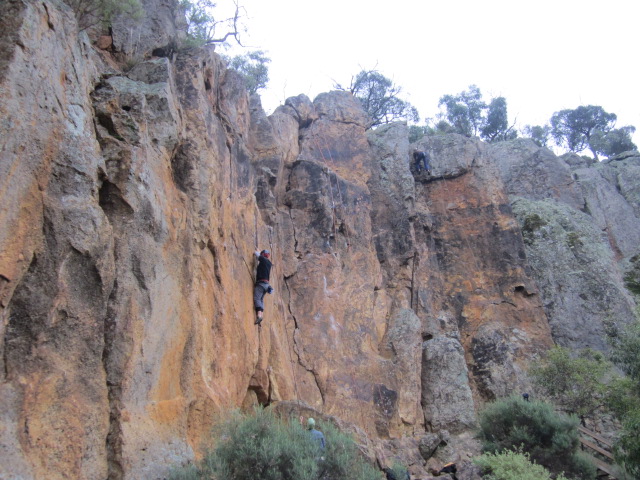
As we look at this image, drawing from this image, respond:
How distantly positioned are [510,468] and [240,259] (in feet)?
27.3

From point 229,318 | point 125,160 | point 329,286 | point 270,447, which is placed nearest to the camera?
point 270,447

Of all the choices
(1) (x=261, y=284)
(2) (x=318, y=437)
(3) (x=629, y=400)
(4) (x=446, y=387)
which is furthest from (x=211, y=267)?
(3) (x=629, y=400)

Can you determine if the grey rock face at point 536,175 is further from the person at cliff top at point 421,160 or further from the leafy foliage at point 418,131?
the leafy foliage at point 418,131

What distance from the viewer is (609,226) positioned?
26.2 metres

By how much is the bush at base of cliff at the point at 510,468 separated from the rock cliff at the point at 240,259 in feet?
7.88

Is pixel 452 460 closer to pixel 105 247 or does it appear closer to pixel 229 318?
pixel 229 318

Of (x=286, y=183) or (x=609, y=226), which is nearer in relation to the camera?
(x=286, y=183)

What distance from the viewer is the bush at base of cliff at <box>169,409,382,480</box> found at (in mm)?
8195

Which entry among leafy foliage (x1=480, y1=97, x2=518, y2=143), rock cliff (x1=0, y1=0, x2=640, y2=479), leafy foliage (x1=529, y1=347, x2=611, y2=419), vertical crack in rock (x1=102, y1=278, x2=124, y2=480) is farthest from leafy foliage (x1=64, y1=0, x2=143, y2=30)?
leafy foliage (x1=480, y1=97, x2=518, y2=143)

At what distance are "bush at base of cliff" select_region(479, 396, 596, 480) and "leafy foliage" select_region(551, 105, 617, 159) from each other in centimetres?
3404

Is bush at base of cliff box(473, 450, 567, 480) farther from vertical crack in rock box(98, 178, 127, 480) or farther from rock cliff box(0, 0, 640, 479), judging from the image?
vertical crack in rock box(98, 178, 127, 480)

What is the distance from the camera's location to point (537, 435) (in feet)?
46.9

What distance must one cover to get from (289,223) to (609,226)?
17366mm

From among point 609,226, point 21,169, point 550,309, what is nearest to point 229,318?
point 21,169
